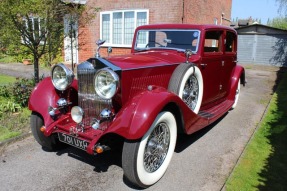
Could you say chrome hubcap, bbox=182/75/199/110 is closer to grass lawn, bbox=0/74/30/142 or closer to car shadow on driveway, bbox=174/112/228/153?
car shadow on driveway, bbox=174/112/228/153

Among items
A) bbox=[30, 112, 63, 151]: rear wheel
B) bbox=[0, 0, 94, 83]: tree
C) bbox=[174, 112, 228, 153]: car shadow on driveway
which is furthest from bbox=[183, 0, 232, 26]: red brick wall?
bbox=[30, 112, 63, 151]: rear wheel

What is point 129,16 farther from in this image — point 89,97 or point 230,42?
point 89,97

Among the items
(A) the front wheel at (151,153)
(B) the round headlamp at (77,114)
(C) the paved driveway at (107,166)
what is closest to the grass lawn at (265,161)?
(C) the paved driveway at (107,166)

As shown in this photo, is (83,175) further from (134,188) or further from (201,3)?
(201,3)

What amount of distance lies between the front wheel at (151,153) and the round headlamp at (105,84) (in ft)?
1.89

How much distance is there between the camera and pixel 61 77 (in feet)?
11.7

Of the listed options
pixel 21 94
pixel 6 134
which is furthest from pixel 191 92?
pixel 21 94

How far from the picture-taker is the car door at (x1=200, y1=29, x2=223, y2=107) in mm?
4449

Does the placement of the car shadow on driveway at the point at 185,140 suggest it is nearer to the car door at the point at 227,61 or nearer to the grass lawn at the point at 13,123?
the car door at the point at 227,61

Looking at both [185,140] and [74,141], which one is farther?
[185,140]

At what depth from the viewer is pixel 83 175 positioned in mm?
3270

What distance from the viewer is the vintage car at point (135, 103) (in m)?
2.79

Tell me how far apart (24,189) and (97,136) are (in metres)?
1.01

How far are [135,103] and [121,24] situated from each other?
8.94 m
